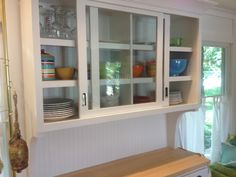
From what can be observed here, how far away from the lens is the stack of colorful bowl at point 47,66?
1.29 metres

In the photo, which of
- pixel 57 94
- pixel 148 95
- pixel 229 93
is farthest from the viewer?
pixel 229 93

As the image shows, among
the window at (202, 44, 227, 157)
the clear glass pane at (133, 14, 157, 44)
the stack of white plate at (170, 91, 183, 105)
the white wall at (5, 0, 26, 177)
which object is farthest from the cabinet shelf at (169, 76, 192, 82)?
the white wall at (5, 0, 26, 177)

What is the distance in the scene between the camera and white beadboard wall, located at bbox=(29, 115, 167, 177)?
60.6 inches

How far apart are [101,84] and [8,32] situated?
0.63 m

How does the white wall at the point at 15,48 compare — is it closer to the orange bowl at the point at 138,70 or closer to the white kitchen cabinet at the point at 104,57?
the white kitchen cabinet at the point at 104,57

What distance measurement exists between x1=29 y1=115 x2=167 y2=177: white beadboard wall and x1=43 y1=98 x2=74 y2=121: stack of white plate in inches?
10.6

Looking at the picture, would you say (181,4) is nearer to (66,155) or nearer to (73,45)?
A: (73,45)

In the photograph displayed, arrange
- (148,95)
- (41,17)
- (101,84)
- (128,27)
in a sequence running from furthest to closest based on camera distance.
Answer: (148,95), (128,27), (101,84), (41,17)

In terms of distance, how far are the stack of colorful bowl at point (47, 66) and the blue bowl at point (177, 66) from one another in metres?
0.97

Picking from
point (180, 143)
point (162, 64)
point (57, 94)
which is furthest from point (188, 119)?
point (57, 94)

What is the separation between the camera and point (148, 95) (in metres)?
1.76

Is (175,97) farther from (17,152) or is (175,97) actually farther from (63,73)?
(17,152)

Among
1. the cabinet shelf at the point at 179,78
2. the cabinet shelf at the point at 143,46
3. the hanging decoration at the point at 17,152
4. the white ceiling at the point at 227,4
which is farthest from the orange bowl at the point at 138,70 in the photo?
the white ceiling at the point at 227,4

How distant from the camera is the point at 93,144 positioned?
1.75 meters
